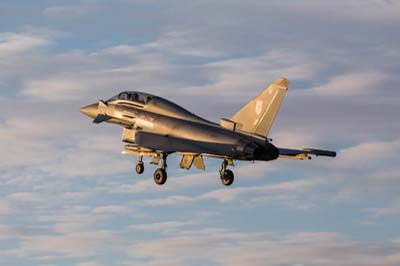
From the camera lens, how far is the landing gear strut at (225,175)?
102500 mm

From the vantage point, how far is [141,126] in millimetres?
107125

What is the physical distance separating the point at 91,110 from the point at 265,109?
1683 cm

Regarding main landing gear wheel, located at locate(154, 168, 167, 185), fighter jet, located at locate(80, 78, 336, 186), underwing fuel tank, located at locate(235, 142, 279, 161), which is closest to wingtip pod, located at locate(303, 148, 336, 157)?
fighter jet, located at locate(80, 78, 336, 186)

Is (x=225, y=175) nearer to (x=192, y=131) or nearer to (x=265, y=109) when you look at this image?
(x=192, y=131)

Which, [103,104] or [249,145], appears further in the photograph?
[103,104]

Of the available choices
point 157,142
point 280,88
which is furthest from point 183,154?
point 280,88

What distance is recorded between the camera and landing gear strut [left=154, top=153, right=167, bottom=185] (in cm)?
10525

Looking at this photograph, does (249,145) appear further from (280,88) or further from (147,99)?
(147,99)

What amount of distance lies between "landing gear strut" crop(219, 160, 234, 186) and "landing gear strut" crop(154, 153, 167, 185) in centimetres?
454

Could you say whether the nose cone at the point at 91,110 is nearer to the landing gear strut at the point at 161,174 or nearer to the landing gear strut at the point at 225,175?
the landing gear strut at the point at 161,174

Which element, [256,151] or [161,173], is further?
[161,173]

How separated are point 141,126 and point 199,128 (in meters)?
5.73

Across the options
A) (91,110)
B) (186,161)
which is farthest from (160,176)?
(91,110)

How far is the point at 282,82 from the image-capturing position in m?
101
